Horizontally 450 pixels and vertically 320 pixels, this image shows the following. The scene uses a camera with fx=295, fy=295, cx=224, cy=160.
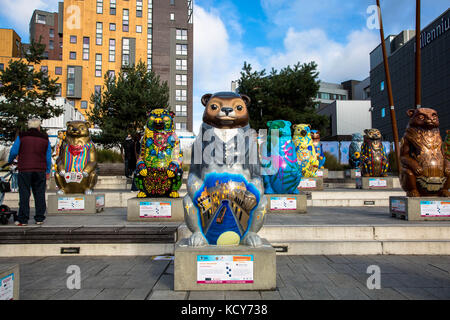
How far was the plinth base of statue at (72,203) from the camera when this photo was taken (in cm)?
619

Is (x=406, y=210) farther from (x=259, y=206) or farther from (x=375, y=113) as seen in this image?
(x=375, y=113)

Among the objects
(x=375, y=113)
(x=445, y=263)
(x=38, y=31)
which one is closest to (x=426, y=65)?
(x=375, y=113)

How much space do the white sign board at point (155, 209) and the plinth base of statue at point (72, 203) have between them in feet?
4.94

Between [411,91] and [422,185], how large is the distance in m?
25.5

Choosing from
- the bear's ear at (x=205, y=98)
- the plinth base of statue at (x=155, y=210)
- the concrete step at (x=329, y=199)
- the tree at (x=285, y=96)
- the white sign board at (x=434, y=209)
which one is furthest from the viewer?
the tree at (x=285, y=96)

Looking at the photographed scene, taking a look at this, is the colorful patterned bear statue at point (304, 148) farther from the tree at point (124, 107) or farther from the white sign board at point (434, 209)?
the tree at point (124, 107)

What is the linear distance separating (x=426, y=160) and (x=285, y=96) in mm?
16344

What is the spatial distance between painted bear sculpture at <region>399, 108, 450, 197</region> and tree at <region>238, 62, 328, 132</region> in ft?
47.8

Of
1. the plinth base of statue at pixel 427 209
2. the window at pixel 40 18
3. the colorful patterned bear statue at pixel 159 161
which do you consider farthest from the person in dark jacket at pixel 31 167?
the window at pixel 40 18

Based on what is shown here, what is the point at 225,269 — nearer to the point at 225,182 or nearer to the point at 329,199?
the point at 225,182

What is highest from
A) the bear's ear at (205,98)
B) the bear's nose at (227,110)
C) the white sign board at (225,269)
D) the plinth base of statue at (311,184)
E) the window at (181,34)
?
the window at (181,34)

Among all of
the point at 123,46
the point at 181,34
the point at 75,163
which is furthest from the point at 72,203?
the point at 181,34

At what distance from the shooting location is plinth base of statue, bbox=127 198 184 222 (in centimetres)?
541

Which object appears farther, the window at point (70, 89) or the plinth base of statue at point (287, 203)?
the window at point (70, 89)
